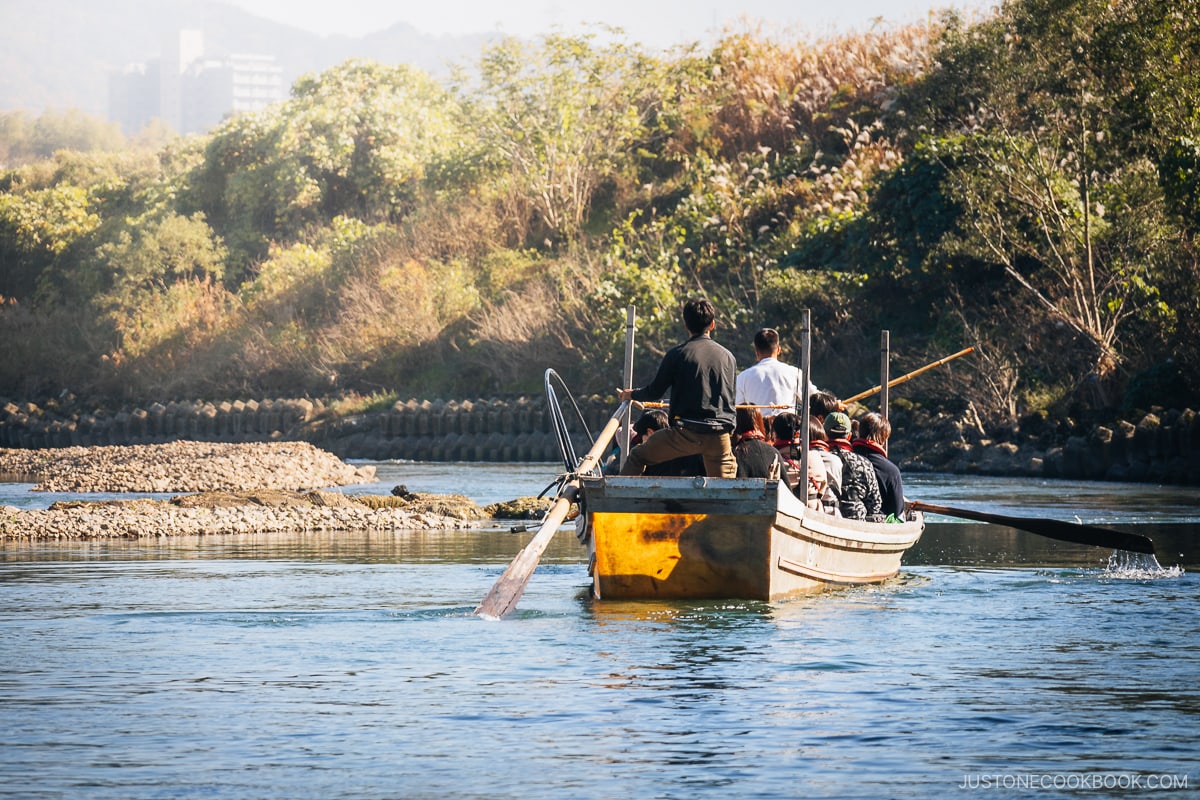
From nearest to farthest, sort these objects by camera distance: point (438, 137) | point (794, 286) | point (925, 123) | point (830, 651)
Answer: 1. point (830, 651)
2. point (794, 286)
3. point (925, 123)
4. point (438, 137)

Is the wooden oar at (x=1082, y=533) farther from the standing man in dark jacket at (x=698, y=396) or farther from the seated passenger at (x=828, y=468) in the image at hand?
the standing man in dark jacket at (x=698, y=396)

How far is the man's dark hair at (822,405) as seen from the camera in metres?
15.1

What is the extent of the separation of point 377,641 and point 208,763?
3868mm

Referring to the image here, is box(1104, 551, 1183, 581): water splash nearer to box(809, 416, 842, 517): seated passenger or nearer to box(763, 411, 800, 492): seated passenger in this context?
box(809, 416, 842, 517): seated passenger

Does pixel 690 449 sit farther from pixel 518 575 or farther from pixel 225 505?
pixel 225 505

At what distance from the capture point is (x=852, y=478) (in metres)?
15.3

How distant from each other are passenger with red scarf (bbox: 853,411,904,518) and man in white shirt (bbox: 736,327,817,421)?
2.92ft

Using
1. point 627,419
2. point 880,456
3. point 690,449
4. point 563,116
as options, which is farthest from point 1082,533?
point 563,116

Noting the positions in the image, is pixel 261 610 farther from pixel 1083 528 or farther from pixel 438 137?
pixel 438 137

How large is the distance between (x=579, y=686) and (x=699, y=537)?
282 cm

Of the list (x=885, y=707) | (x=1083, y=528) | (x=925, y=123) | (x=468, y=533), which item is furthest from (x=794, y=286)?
(x=885, y=707)

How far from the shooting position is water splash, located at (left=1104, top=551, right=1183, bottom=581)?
54.1 feet

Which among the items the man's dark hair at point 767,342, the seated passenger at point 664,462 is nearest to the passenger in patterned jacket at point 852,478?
the man's dark hair at point 767,342

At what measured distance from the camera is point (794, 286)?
43.1 metres
